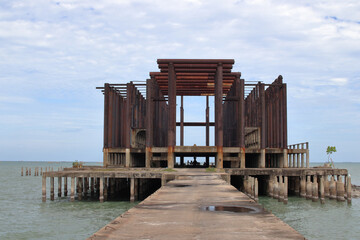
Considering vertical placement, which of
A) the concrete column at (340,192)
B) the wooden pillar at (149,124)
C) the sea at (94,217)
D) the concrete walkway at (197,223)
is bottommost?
the sea at (94,217)

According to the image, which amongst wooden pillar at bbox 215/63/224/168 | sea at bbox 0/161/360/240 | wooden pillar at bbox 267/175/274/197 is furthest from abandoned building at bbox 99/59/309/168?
sea at bbox 0/161/360/240

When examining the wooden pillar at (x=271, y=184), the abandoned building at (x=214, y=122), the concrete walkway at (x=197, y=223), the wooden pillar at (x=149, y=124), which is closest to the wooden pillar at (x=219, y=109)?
the abandoned building at (x=214, y=122)

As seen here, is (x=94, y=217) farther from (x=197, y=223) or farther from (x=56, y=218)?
(x=197, y=223)

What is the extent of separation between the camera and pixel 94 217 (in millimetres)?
26031

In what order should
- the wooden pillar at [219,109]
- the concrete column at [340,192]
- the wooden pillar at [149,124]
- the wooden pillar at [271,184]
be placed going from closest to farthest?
the concrete column at [340,192] → the wooden pillar at [271,184] → the wooden pillar at [219,109] → the wooden pillar at [149,124]

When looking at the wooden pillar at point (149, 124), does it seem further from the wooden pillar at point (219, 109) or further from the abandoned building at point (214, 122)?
the wooden pillar at point (219, 109)

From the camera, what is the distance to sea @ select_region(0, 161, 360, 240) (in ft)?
71.2

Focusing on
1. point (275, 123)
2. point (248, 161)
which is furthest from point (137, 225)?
point (248, 161)

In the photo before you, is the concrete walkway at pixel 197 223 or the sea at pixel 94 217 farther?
the sea at pixel 94 217

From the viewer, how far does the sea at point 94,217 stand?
Answer: 21688 millimetres

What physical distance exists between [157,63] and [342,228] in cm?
2916

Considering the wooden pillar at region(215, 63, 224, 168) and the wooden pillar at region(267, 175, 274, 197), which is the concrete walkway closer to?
the wooden pillar at region(267, 175, 274, 197)

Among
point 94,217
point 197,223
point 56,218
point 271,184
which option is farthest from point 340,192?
point 197,223

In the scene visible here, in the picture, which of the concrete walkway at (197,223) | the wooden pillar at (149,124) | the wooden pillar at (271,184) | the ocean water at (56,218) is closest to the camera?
the concrete walkway at (197,223)
